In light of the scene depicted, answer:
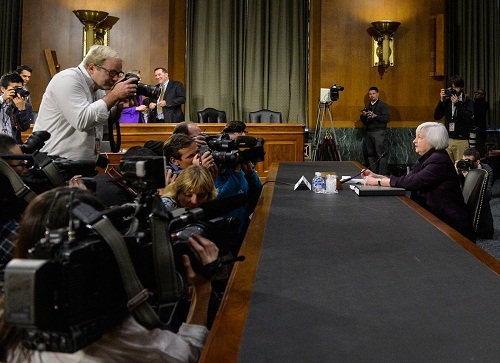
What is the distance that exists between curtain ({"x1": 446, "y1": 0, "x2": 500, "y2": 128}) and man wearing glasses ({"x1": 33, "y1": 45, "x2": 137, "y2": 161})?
820 cm

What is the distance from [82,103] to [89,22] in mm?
7176

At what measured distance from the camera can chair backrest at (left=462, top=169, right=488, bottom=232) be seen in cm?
366

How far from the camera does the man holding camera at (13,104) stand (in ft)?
20.6

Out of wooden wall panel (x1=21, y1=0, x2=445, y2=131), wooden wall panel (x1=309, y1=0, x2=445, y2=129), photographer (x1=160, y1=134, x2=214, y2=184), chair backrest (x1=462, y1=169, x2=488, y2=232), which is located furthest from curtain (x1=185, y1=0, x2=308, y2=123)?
photographer (x1=160, y1=134, x2=214, y2=184)

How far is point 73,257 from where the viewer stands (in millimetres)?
992

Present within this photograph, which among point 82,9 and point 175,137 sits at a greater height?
point 82,9

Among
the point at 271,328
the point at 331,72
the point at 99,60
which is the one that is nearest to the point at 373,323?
the point at 271,328

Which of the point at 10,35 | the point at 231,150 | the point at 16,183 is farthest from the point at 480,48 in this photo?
the point at 16,183

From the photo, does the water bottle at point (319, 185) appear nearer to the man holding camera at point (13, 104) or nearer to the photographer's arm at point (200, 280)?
the photographer's arm at point (200, 280)

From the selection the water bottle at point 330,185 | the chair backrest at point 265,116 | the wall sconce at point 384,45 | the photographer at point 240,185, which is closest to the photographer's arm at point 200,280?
the photographer at point 240,185

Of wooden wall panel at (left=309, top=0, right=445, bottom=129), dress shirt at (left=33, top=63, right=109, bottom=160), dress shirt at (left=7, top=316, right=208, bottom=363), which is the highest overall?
wooden wall panel at (left=309, top=0, right=445, bottom=129)

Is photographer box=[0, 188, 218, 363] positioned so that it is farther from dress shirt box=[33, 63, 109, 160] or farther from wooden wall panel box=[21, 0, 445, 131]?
wooden wall panel box=[21, 0, 445, 131]

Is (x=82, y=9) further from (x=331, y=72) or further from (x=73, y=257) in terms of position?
(x=73, y=257)

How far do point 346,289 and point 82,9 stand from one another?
9.01 meters
